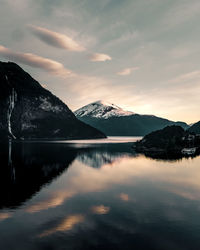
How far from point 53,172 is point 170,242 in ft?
176

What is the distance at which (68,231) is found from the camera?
27078 millimetres

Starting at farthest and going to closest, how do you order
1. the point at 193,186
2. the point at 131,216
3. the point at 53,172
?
the point at 53,172, the point at 193,186, the point at 131,216

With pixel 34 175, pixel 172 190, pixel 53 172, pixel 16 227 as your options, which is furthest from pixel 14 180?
pixel 172 190

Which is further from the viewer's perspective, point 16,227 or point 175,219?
point 175,219

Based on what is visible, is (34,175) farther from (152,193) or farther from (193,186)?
(193,186)

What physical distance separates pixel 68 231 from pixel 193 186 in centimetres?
4135

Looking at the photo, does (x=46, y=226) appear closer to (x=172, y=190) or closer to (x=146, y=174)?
(x=172, y=190)

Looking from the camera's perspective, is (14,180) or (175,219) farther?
(14,180)

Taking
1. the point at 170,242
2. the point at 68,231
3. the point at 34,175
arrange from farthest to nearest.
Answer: the point at 34,175 → the point at 68,231 → the point at 170,242

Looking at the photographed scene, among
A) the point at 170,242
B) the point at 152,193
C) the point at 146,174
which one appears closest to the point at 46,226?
the point at 170,242

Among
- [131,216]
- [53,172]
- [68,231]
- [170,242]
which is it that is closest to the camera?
[170,242]

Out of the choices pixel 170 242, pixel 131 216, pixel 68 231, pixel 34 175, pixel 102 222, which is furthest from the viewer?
pixel 34 175

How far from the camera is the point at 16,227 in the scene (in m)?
28.3

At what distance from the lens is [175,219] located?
31.8 m
